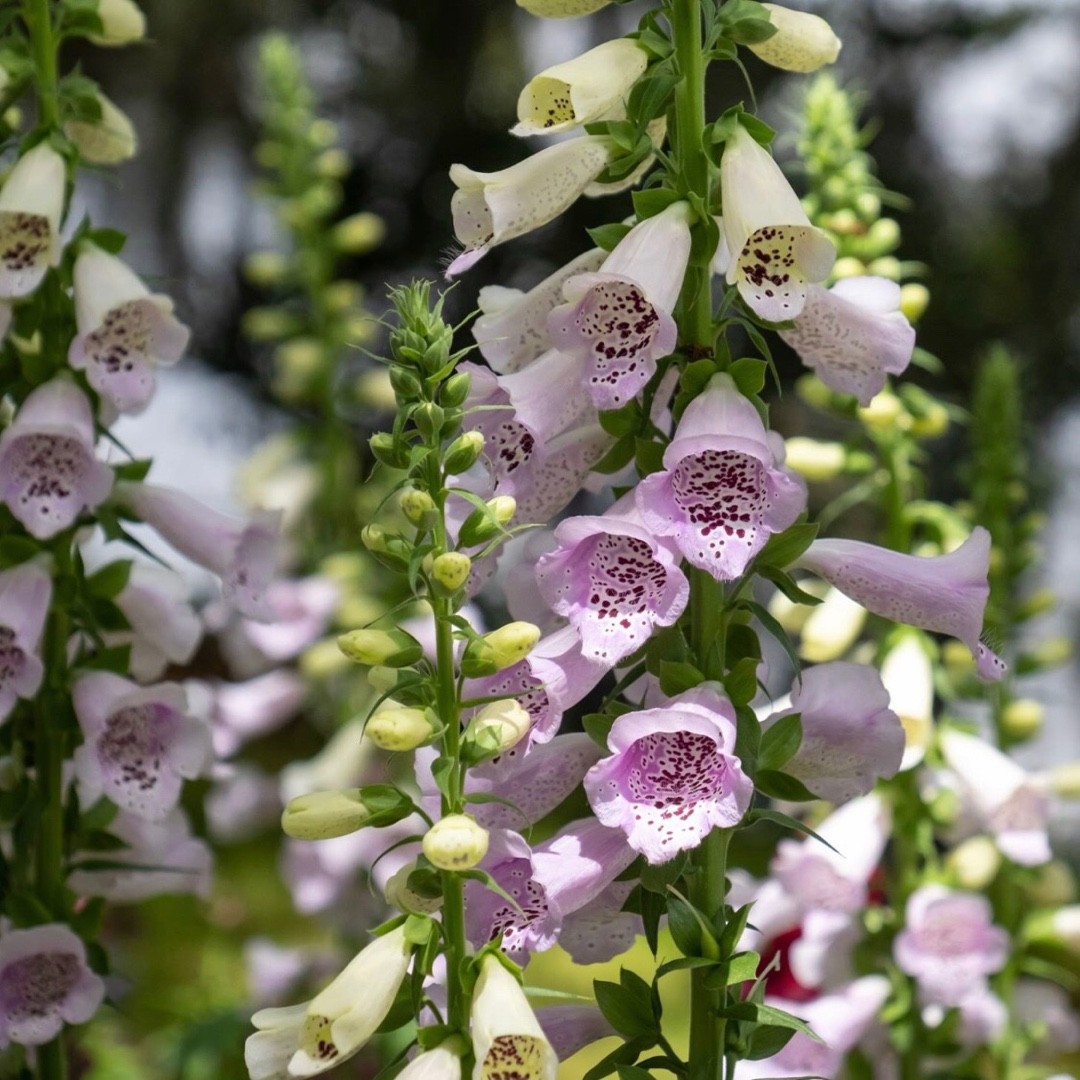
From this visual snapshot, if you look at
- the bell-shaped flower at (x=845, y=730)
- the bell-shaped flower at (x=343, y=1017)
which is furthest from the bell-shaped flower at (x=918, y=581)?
the bell-shaped flower at (x=343, y=1017)

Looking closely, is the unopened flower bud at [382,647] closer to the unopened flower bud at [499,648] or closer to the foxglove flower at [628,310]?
the unopened flower bud at [499,648]

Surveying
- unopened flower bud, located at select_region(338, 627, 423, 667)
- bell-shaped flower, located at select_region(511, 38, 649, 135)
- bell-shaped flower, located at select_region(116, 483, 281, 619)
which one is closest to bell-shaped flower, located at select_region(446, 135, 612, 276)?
bell-shaped flower, located at select_region(511, 38, 649, 135)

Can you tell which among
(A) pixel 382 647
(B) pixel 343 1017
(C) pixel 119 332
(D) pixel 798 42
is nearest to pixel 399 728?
(A) pixel 382 647

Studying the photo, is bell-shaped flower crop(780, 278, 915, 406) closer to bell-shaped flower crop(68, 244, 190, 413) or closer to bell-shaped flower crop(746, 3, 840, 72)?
bell-shaped flower crop(746, 3, 840, 72)

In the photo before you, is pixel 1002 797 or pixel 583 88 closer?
pixel 583 88

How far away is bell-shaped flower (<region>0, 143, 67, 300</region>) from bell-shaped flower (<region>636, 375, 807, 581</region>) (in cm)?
69

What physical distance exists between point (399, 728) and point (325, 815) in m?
0.11

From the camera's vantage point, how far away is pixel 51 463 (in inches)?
54.5

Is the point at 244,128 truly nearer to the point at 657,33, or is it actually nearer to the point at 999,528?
the point at 999,528

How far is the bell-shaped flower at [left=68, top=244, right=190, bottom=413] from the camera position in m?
1.38

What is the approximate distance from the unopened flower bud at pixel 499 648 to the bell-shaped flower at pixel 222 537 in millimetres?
685

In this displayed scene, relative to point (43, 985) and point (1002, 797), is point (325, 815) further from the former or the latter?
point (1002, 797)

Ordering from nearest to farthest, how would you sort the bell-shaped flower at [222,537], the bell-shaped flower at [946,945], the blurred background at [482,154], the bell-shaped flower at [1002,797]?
1. the bell-shaped flower at [222,537]
2. the bell-shaped flower at [946,945]
3. the bell-shaped flower at [1002,797]
4. the blurred background at [482,154]

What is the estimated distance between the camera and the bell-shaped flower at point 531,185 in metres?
1.07
